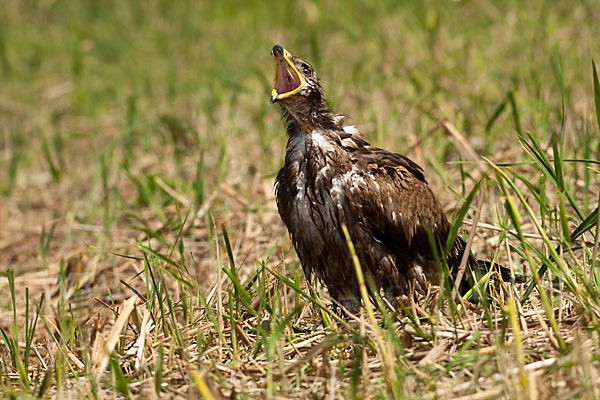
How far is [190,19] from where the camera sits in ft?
30.3

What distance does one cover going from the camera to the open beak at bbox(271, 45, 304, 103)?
339 cm

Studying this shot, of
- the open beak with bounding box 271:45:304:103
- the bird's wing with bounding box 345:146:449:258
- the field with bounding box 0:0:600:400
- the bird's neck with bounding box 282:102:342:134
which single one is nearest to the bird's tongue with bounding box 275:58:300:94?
the open beak with bounding box 271:45:304:103

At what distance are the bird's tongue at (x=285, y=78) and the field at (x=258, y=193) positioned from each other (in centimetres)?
82

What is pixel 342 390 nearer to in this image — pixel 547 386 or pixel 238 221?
pixel 547 386

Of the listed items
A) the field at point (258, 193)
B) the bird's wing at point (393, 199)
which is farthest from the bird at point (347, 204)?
the field at point (258, 193)

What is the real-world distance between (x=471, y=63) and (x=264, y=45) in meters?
2.72

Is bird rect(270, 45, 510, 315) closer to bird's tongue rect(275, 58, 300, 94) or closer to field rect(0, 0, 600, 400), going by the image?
bird's tongue rect(275, 58, 300, 94)

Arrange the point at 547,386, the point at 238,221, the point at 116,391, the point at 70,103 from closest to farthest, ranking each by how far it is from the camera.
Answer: the point at 547,386
the point at 116,391
the point at 238,221
the point at 70,103

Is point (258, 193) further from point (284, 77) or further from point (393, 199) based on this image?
point (393, 199)

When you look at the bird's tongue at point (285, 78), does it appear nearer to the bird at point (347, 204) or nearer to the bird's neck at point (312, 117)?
the bird at point (347, 204)

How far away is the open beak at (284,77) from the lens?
3.39 metres

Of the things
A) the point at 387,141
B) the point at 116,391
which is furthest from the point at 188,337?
the point at 387,141

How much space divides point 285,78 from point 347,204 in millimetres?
716

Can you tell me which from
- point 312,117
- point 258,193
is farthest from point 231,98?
point 312,117
